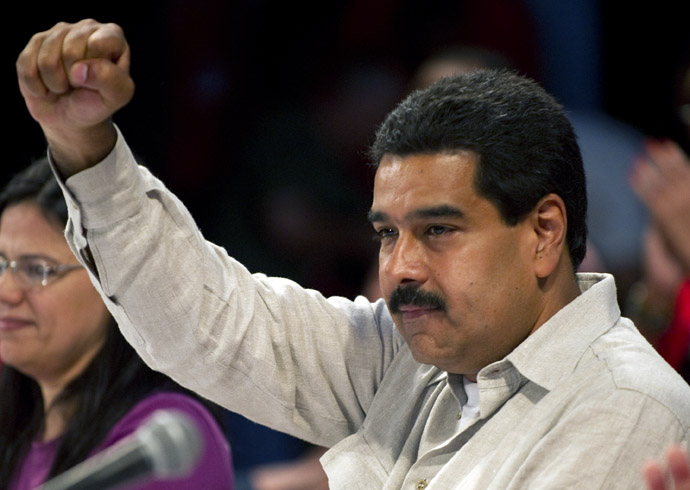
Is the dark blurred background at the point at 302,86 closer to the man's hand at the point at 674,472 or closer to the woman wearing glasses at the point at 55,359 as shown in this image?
the woman wearing glasses at the point at 55,359

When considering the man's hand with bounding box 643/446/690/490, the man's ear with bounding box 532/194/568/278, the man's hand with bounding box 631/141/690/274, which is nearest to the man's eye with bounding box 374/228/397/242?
the man's ear with bounding box 532/194/568/278

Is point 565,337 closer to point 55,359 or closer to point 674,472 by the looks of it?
point 674,472

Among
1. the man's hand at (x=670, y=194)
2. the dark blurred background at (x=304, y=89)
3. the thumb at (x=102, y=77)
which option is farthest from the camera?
the dark blurred background at (x=304, y=89)

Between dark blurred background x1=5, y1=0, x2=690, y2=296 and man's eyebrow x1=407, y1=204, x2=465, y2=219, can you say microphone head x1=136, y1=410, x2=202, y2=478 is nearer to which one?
man's eyebrow x1=407, y1=204, x2=465, y2=219

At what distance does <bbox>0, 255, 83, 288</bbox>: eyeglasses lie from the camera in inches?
98.0

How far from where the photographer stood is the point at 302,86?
3.45m

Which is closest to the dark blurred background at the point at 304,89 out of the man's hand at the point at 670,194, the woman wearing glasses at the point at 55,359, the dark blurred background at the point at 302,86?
the dark blurred background at the point at 302,86

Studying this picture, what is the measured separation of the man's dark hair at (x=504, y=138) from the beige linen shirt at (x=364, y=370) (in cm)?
17

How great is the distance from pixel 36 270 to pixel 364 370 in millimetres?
969

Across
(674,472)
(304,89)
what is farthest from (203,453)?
(304,89)

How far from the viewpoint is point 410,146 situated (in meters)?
1.70

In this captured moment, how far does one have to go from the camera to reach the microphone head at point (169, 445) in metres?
1.09

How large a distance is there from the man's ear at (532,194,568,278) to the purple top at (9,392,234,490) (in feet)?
3.01

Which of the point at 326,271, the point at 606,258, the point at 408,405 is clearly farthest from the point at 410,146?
the point at 326,271
